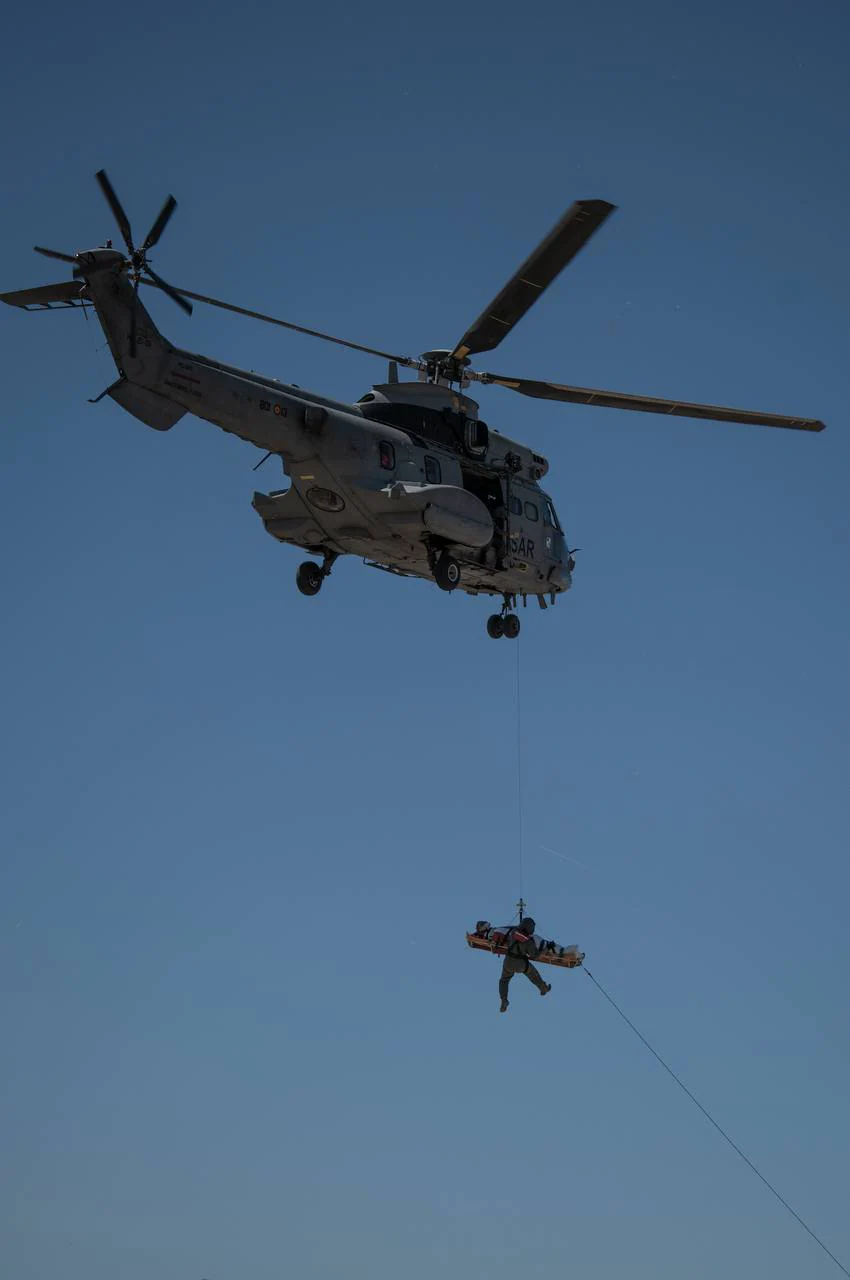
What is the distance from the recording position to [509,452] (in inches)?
1614

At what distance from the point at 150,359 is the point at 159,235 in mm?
2076

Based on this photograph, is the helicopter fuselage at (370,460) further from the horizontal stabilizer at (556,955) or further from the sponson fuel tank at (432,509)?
the horizontal stabilizer at (556,955)

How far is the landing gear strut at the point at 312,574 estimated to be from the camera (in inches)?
1522

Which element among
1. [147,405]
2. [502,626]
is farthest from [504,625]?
[147,405]

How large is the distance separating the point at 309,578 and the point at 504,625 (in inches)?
181

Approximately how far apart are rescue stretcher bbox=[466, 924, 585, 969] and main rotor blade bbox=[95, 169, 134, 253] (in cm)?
1316

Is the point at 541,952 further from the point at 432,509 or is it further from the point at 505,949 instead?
the point at 432,509

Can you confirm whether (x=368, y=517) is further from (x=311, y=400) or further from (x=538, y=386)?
(x=538, y=386)

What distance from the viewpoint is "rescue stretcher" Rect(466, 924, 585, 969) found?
37.2 metres

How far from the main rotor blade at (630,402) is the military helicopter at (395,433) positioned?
0.04m

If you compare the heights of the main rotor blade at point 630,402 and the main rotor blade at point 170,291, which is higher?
the main rotor blade at point 630,402

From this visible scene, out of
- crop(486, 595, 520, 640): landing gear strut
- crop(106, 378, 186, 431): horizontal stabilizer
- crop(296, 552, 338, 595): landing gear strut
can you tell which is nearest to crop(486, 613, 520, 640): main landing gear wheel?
crop(486, 595, 520, 640): landing gear strut

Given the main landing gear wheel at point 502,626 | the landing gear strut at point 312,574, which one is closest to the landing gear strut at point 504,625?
the main landing gear wheel at point 502,626

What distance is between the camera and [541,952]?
37.3 metres
